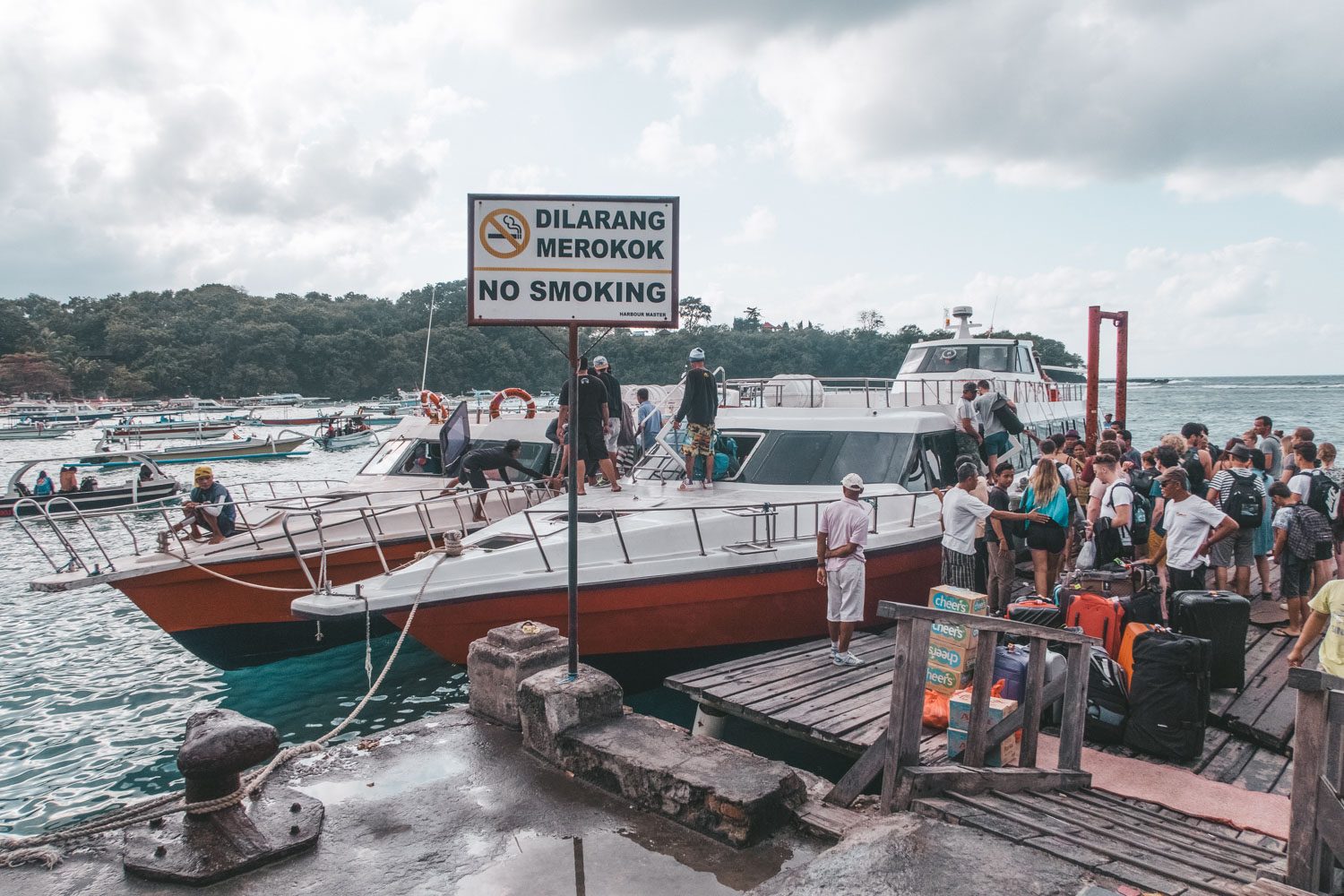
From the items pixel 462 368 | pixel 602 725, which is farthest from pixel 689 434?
pixel 462 368

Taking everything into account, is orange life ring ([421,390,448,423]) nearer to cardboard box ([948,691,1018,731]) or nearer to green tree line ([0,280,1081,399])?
cardboard box ([948,691,1018,731])

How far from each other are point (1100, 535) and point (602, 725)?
586 cm

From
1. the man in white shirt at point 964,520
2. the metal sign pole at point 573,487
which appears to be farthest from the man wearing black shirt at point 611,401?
the metal sign pole at point 573,487

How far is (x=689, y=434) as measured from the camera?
9938 millimetres

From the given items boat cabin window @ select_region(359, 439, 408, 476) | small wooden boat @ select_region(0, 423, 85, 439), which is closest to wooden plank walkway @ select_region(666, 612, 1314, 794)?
boat cabin window @ select_region(359, 439, 408, 476)

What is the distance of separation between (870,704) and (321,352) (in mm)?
106743

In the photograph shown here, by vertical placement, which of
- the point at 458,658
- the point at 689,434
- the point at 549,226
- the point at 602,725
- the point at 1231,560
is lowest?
the point at 458,658

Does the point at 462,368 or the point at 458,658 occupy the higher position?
the point at 462,368

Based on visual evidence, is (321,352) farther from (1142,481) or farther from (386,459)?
(1142,481)

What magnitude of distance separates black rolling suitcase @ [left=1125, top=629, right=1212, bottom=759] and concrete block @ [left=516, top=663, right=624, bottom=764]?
142 inches

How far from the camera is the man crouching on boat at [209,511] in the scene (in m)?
10.9

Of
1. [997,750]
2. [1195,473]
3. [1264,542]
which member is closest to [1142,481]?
[1195,473]

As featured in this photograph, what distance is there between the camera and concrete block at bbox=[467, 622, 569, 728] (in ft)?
18.4

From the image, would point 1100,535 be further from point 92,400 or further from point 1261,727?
point 92,400
